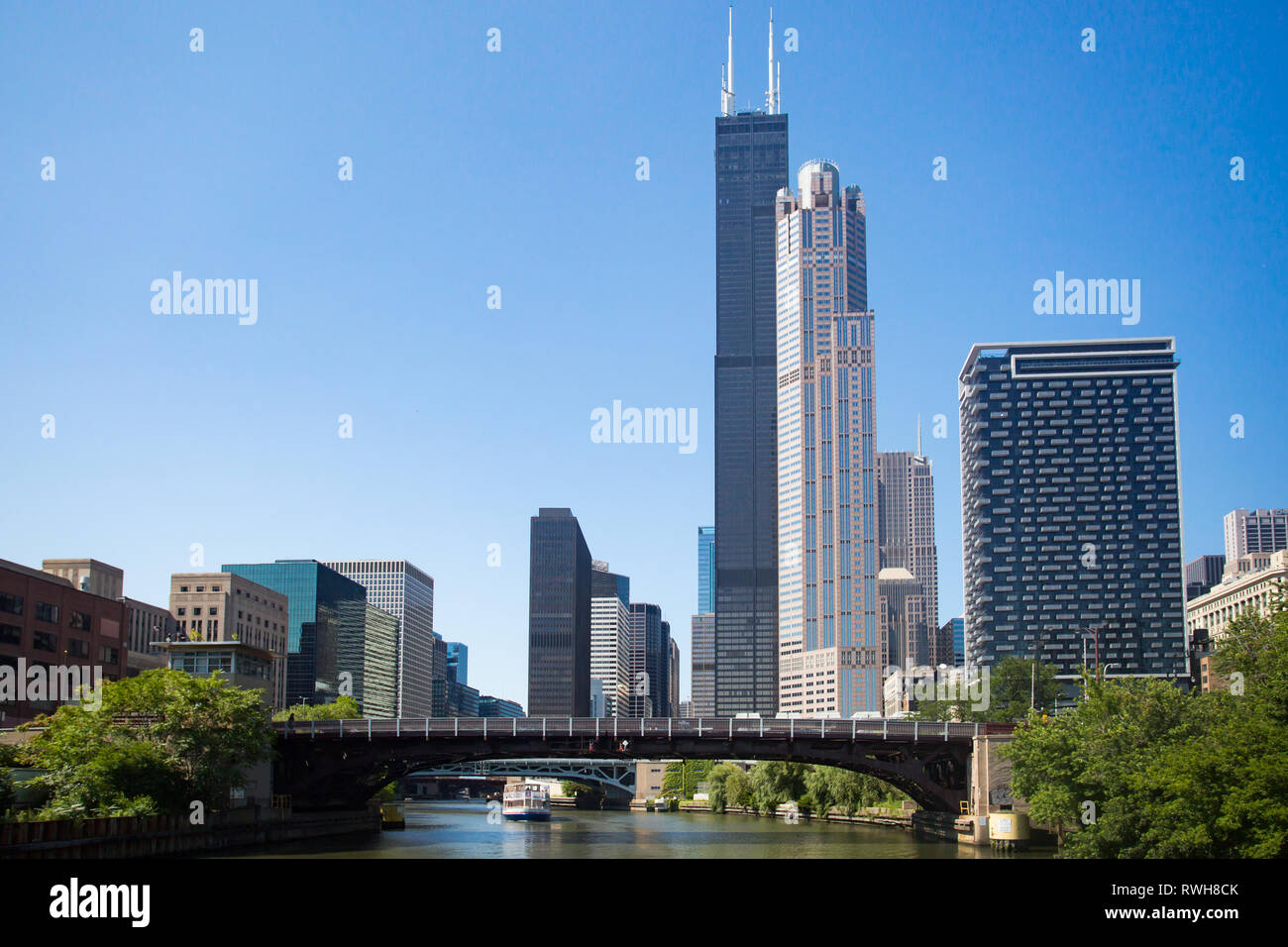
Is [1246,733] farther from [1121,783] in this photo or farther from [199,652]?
[199,652]

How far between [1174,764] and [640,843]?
51.6m

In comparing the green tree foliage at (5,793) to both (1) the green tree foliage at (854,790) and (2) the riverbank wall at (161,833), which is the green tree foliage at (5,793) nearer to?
(2) the riverbank wall at (161,833)

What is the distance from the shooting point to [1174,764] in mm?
50969

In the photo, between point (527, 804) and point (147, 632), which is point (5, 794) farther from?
point (147, 632)

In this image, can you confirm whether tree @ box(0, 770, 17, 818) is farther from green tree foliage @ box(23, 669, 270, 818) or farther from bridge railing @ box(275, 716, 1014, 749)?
bridge railing @ box(275, 716, 1014, 749)

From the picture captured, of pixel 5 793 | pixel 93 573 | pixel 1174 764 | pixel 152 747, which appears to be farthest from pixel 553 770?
pixel 1174 764

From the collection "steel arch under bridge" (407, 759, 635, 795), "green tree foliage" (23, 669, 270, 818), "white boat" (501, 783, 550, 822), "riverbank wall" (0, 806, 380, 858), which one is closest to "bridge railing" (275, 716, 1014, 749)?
"riverbank wall" (0, 806, 380, 858)

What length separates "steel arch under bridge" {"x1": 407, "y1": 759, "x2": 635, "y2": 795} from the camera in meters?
156

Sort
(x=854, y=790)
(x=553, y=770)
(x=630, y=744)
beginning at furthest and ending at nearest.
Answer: (x=553, y=770), (x=854, y=790), (x=630, y=744)

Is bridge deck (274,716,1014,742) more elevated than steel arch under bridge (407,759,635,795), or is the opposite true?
bridge deck (274,716,1014,742)

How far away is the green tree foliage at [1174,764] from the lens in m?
45.8

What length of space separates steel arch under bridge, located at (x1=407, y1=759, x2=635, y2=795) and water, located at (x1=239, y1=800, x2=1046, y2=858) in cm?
2036

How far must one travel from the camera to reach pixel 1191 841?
47.8 metres
